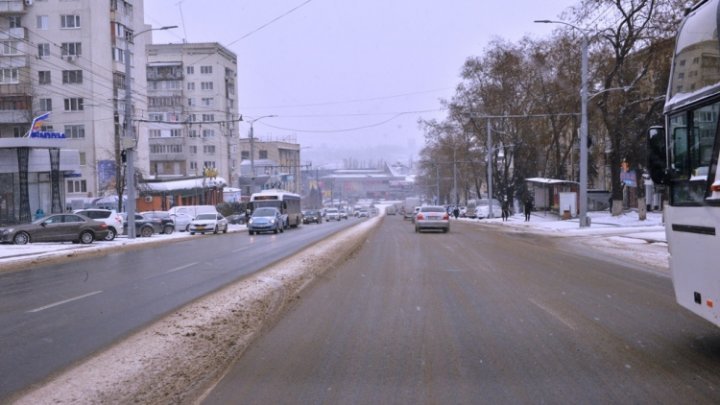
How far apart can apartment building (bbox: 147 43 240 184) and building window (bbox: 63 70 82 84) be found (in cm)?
2812

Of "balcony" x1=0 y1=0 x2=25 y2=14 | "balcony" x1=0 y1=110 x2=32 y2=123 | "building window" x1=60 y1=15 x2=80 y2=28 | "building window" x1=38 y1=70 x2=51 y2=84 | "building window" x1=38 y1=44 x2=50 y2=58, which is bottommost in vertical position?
"balcony" x1=0 y1=110 x2=32 y2=123

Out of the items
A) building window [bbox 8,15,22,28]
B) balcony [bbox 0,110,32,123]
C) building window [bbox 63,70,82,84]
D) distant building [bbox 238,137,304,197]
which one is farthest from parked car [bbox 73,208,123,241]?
distant building [bbox 238,137,304,197]

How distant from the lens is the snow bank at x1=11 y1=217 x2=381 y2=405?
603 cm

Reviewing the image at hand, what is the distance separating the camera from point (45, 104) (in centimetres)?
6412

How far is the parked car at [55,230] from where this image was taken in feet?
93.2

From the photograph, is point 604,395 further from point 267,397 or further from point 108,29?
point 108,29

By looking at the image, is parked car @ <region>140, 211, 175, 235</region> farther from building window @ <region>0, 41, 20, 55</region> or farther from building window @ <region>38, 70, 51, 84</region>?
building window @ <region>0, 41, 20, 55</region>

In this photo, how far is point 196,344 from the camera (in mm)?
8008

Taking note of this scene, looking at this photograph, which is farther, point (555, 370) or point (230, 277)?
A: point (230, 277)

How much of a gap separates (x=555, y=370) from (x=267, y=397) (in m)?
2.76

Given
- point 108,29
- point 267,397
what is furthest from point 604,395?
point 108,29

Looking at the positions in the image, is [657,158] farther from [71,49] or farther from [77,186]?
[77,186]

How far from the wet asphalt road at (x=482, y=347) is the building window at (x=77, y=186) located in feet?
190

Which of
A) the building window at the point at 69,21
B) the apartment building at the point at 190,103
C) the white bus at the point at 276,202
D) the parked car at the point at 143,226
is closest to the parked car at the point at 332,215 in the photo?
the apartment building at the point at 190,103
